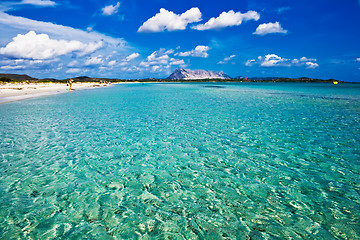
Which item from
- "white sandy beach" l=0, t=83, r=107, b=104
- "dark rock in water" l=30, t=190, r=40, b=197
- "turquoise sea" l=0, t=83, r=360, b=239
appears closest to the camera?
"turquoise sea" l=0, t=83, r=360, b=239

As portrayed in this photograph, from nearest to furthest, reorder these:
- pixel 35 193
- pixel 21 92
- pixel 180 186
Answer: pixel 35 193, pixel 180 186, pixel 21 92

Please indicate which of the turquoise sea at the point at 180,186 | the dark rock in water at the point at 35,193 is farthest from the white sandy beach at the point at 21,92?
the dark rock in water at the point at 35,193

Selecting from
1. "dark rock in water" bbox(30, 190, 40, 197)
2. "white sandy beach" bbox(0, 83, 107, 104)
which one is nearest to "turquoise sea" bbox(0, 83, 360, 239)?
"dark rock in water" bbox(30, 190, 40, 197)

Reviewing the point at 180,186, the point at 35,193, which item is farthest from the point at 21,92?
the point at 180,186

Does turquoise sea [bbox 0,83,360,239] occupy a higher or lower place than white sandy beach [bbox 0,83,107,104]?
lower

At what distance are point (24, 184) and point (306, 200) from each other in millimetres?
11328

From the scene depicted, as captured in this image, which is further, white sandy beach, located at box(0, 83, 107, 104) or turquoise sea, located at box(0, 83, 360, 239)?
white sandy beach, located at box(0, 83, 107, 104)

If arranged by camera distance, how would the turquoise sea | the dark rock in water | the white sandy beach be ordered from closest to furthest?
the turquoise sea
the dark rock in water
the white sandy beach

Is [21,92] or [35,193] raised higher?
[21,92]

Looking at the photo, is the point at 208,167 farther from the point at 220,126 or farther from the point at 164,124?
the point at 164,124

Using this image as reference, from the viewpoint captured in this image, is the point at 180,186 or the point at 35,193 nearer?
the point at 35,193

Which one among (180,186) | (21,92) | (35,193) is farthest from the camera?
(21,92)

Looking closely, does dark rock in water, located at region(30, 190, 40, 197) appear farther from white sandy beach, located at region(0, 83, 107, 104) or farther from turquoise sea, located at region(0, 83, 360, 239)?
white sandy beach, located at region(0, 83, 107, 104)

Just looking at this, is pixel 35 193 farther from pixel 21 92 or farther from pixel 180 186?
pixel 21 92
